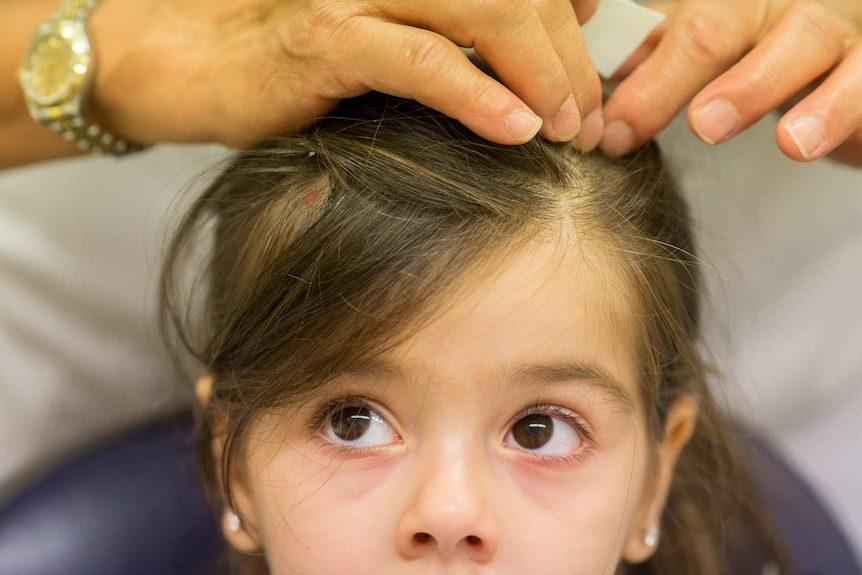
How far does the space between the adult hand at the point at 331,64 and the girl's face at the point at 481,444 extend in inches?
5.6

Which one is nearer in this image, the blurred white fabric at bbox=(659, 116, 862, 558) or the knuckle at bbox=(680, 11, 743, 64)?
the knuckle at bbox=(680, 11, 743, 64)

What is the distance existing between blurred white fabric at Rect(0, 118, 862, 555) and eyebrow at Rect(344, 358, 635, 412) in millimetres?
517

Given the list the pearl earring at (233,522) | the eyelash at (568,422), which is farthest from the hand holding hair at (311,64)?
the pearl earring at (233,522)

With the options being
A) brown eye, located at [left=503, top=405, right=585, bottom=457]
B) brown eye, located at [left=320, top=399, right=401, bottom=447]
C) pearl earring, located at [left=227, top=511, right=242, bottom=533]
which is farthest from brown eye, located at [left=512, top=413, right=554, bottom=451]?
pearl earring, located at [left=227, top=511, right=242, bottom=533]

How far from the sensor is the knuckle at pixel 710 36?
2.84 ft

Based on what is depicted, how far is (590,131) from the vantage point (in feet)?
2.80

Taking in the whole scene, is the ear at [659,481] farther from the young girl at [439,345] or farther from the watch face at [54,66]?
the watch face at [54,66]

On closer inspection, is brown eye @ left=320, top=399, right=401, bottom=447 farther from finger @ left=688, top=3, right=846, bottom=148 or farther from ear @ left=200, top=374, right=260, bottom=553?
finger @ left=688, top=3, right=846, bottom=148

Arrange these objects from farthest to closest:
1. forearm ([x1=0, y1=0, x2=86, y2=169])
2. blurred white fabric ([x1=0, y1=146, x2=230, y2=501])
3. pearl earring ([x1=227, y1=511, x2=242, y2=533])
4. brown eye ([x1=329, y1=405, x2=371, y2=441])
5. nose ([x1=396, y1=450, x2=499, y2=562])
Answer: blurred white fabric ([x1=0, y1=146, x2=230, y2=501]) < forearm ([x1=0, y1=0, x2=86, y2=169]) < pearl earring ([x1=227, y1=511, x2=242, y2=533]) < brown eye ([x1=329, y1=405, x2=371, y2=441]) < nose ([x1=396, y1=450, x2=499, y2=562])

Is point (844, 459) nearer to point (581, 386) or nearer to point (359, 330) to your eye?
point (581, 386)

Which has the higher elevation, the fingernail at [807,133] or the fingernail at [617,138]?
the fingernail at [807,133]

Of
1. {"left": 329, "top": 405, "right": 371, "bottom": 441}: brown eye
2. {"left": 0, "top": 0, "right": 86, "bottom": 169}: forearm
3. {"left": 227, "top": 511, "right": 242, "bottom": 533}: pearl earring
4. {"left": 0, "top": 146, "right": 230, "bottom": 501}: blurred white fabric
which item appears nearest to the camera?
{"left": 329, "top": 405, "right": 371, "bottom": 441}: brown eye

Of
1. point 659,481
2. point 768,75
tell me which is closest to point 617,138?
point 768,75

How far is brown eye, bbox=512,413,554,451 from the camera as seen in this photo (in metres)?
0.83
